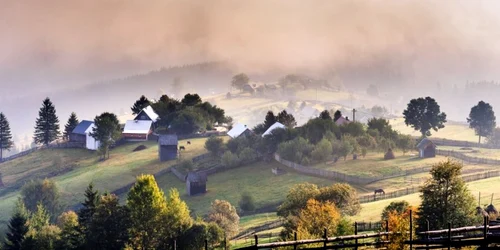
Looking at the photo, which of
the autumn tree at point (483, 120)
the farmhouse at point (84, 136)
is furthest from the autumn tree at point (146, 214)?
the autumn tree at point (483, 120)

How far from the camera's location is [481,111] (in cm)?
14588

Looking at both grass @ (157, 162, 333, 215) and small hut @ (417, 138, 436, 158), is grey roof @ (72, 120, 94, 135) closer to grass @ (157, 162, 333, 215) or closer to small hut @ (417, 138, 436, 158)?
grass @ (157, 162, 333, 215)

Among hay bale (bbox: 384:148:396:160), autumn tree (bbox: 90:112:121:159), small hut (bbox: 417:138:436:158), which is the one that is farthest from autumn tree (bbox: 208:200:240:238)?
autumn tree (bbox: 90:112:121:159)

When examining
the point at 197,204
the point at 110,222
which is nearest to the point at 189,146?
the point at 197,204

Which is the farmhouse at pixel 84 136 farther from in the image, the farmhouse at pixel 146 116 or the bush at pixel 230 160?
the bush at pixel 230 160

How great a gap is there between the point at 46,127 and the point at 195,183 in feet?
202

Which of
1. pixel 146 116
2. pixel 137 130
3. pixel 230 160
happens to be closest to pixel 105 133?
pixel 137 130

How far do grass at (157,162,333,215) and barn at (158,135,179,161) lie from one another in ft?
29.3

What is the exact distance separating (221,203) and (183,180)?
88.5ft

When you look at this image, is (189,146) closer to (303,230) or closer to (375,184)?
(375,184)

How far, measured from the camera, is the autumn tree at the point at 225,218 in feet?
250

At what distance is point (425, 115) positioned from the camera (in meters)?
135

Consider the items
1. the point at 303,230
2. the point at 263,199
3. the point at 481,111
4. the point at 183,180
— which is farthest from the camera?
the point at 481,111

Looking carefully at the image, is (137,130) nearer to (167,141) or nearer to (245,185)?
(167,141)
